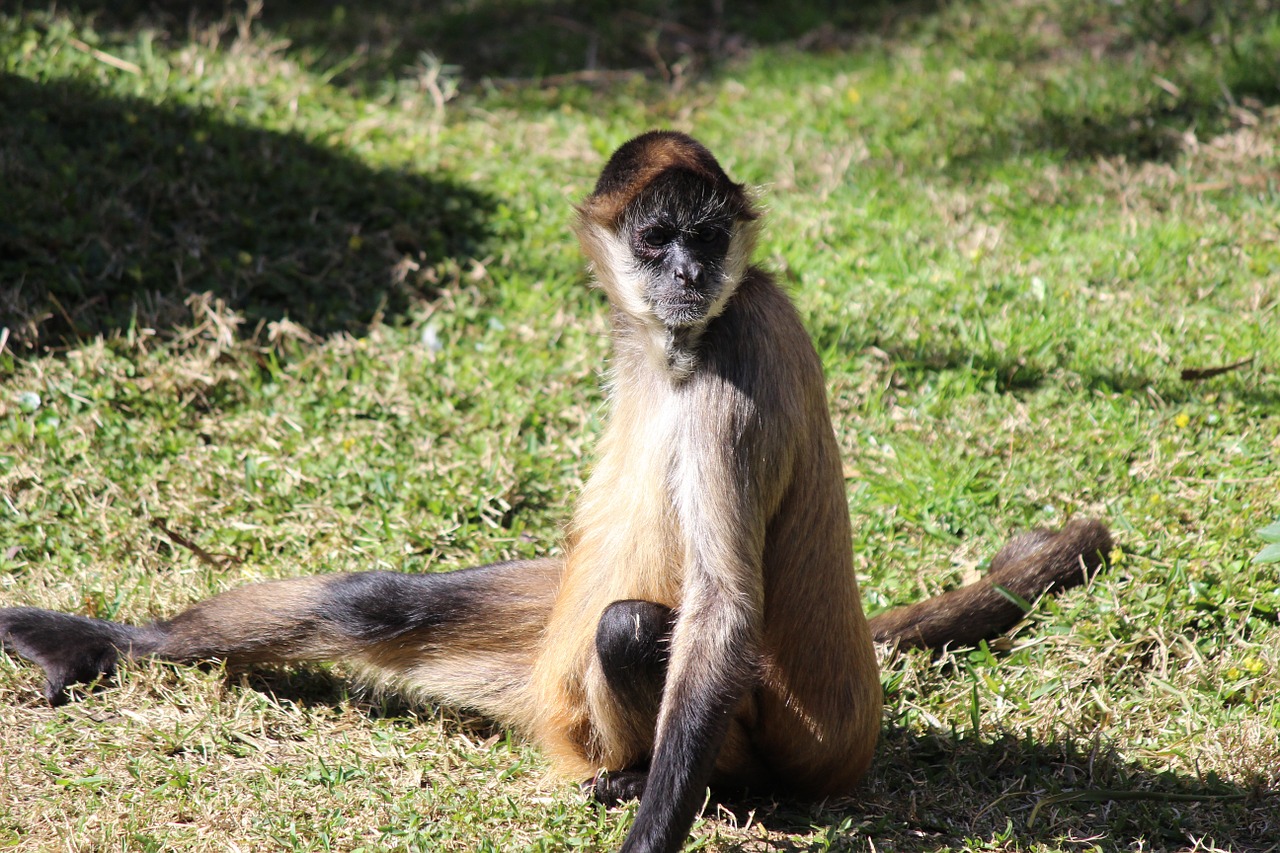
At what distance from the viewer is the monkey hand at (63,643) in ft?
12.4

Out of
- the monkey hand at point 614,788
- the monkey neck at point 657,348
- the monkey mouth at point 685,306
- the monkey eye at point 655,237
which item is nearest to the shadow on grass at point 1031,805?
the monkey hand at point 614,788

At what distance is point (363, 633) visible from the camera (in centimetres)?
383

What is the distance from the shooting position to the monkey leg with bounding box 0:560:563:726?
151 inches

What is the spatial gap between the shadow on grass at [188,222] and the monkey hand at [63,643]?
6.02 ft

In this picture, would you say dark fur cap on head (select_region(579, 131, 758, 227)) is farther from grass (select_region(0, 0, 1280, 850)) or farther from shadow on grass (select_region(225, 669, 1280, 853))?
shadow on grass (select_region(225, 669, 1280, 853))

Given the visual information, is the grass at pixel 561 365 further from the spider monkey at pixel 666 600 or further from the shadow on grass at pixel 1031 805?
the spider monkey at pixel 666 600

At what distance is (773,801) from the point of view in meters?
3.55

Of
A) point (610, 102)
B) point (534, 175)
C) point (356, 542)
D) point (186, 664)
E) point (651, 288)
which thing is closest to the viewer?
point (651, 288)

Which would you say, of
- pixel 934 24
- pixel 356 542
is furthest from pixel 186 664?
pixel 934 24

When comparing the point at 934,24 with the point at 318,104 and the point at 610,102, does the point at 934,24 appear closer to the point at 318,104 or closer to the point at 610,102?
the point at 610,102

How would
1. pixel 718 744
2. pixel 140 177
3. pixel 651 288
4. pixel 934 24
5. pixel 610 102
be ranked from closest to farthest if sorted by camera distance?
pixel 718 744, pixel 651 288, pixel 140 177, pixel 610 102, pixel 934 24

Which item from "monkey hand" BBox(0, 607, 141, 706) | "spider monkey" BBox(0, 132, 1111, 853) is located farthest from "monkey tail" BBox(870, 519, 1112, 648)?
"monkey hand" BBox(0, 607, 141, 706)

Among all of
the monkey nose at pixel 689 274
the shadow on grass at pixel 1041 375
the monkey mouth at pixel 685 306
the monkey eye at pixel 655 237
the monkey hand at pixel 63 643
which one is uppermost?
the monkey eye at pixel 655 237

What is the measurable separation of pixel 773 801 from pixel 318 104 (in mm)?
5174
